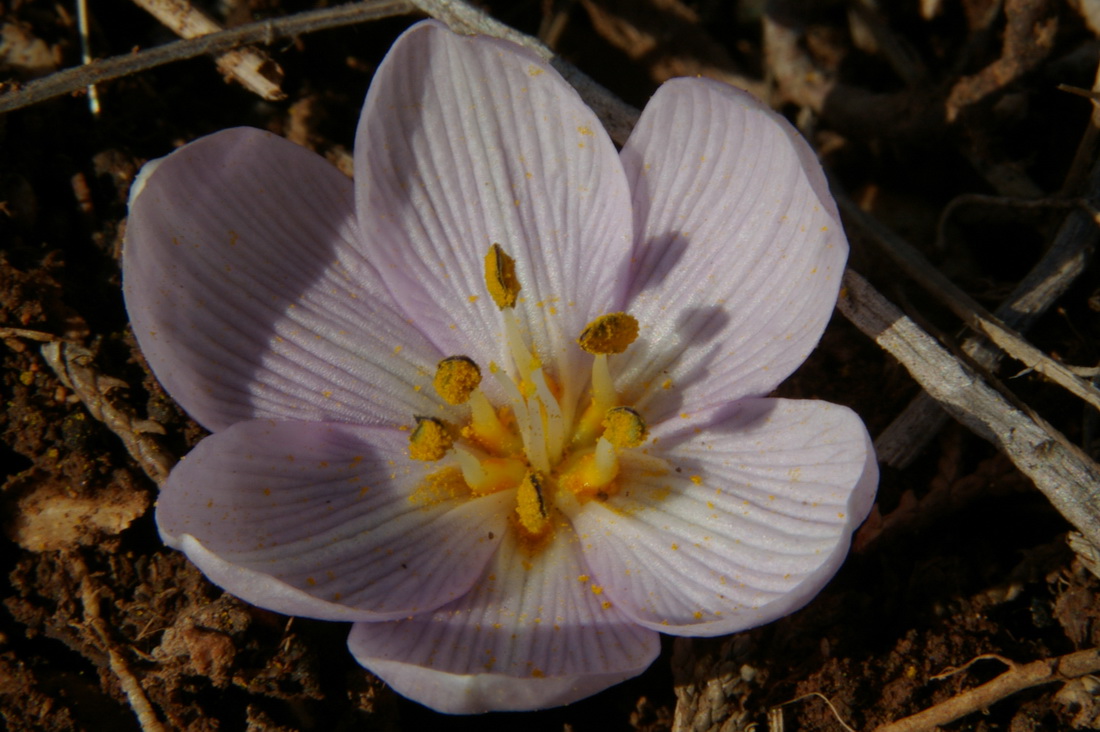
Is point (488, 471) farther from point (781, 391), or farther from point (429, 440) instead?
point (781, 391)

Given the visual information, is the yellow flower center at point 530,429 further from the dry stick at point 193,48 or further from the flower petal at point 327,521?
the dry stick at point 193,48

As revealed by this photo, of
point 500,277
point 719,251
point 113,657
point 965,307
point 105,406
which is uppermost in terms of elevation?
point 965,307

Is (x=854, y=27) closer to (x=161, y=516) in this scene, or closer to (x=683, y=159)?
(x=683, y=159)

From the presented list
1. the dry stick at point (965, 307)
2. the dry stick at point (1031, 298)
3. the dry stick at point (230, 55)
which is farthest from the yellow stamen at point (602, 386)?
the dry stick at point (230, 55)

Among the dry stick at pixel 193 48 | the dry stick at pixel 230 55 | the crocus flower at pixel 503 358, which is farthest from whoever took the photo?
the dry stick at pixel 230 55

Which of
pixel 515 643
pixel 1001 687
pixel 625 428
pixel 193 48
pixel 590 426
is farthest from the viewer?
pixel 193 48

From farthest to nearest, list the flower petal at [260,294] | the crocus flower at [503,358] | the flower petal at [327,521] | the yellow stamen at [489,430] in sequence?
the yellow stamen at [489,430]
the flower petal at [260,294]
the crocus flower at [503,358]
the flower petal at [327,521]

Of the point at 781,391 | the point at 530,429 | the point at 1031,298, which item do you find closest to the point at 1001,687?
the point at 781,391

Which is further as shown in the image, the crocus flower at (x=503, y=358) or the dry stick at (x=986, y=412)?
the dry stick at (x=986, y=412)

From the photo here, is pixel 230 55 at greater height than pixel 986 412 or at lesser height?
lesser
